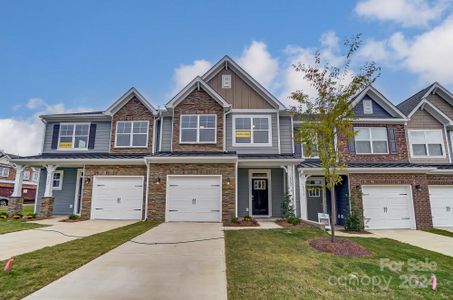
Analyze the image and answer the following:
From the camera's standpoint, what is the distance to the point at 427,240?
9273 millimetres

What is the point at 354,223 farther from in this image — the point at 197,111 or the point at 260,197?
the point at 197,111

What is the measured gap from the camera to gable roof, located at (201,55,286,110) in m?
14.3

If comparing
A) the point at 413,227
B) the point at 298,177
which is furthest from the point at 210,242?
the point at 413,227

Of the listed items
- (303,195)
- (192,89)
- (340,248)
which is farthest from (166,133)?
(340,248)

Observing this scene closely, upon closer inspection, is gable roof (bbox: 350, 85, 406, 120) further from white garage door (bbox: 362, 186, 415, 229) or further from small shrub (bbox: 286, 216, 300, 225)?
small shrub (bbox: 286, 216, 300, 225)

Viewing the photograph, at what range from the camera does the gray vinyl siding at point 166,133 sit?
46.7 feet

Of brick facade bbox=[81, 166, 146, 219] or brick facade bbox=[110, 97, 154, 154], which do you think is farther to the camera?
brick facade bbox=[110, 97, 154, 154]

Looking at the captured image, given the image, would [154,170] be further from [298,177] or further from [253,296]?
[253,296]

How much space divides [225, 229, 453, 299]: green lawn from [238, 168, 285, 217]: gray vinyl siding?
5.78m

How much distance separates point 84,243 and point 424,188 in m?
15.8

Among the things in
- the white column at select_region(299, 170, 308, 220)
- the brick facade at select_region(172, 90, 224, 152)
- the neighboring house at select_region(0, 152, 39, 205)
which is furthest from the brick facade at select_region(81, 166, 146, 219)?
the neighboring house at select_region(0, 152, 39, 205)

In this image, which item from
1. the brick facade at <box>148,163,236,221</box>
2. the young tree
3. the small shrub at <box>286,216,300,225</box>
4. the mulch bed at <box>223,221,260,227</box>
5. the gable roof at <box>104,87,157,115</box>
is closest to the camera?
the young tree

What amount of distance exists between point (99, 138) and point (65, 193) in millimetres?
4006

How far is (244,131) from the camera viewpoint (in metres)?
14.2
